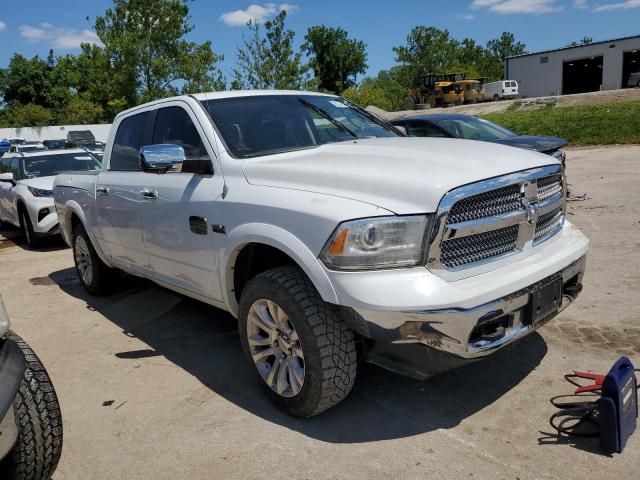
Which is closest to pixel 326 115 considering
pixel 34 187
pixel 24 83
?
pixel 34 187

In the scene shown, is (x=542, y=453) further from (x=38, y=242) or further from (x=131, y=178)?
(x=38, y=242)

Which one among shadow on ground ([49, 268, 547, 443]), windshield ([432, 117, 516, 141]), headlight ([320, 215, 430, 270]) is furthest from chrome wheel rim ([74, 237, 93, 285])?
windshield ([432, 117, 516, 141])

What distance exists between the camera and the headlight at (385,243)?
8.90ft

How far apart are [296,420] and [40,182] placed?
26.0ft

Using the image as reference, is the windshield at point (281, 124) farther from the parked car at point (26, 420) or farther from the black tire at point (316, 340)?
the parked car at point (26, 420)

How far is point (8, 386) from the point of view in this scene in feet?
7.18

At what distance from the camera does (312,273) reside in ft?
9.34

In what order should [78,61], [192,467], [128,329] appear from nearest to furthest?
[192,467] < [128,329] < [78,61]

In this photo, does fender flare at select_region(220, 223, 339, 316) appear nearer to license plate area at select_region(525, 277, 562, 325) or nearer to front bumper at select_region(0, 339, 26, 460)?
license plate area at select_region(525, 277, 562, 325)

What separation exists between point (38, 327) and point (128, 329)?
993 millimetres

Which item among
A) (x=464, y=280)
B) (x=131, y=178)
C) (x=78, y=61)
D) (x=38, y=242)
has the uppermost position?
(x=78, y=61)

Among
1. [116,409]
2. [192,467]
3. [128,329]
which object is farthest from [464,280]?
[128,329]

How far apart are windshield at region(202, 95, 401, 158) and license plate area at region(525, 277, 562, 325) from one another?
70.3 inches

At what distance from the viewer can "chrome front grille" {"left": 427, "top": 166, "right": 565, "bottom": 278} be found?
2738 millimetres
